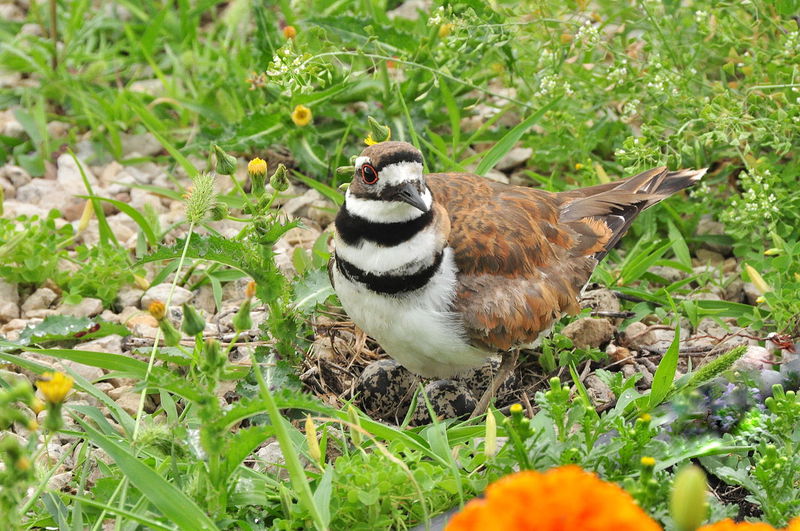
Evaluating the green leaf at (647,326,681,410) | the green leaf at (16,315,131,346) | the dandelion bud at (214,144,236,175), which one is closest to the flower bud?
the green leaf at (647,326,681,410)

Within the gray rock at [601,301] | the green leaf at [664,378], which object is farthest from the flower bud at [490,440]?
the gray rock at [601,301]

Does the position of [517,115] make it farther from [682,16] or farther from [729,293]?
[729,293]

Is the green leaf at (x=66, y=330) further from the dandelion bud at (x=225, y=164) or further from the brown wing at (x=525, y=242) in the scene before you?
the brown wing at (x=525, y=242)

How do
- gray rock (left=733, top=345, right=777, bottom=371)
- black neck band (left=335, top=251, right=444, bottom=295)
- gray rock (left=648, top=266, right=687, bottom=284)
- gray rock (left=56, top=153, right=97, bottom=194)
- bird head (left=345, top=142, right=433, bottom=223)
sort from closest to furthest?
bird head (left=345, top=142, right=433, bottom=223) < black neck band (left=335, top=251, right=444, bottom=295) < gray rock (left=733, top=345, right=777, bottom=371) < gray rock (left=648, top=266, right=687, bottom=284) < gray rock (left=56, top=153, right=97, bottom=194)

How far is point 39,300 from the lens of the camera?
488cm

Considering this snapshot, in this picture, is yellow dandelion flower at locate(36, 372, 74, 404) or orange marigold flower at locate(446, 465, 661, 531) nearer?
orange marigold flower at locate(446, 465, 661, 531)

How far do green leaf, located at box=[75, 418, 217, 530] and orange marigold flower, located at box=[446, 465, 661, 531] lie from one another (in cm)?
117

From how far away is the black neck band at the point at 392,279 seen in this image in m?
3.93

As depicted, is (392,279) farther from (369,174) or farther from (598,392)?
(598,392)

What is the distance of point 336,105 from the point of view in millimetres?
5863

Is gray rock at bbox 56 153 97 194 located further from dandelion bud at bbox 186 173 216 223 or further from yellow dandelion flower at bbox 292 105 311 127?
dandelion bud at bbox 186 173 216 223

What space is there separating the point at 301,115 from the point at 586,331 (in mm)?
1868

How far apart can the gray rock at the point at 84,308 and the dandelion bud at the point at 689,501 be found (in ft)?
10.9

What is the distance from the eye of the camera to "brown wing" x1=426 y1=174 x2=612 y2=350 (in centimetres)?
409
